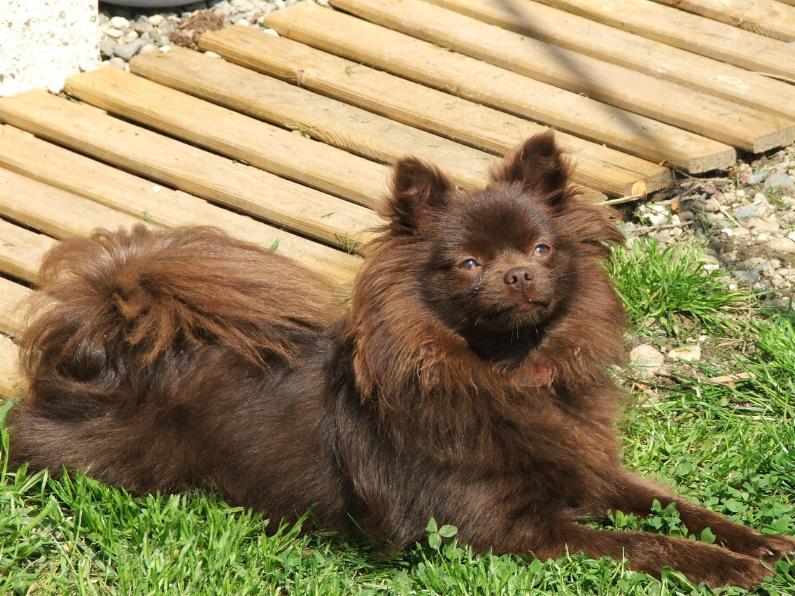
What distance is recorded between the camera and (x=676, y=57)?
636cm

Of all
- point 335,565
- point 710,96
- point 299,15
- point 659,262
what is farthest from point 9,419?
point 710,96

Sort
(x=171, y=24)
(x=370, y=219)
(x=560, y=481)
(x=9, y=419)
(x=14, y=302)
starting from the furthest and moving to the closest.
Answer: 1. (x=171, y=24)
2. (x=370, y=219)
3. (x=14, y=302)
4. (x=9, y=419)
5. (x=560, y=481)

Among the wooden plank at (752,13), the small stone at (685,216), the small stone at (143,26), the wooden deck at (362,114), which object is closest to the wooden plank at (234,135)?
the wooden deck at (362,114)

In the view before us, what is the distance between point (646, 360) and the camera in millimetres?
4895

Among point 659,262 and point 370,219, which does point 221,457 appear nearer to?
point 370,219

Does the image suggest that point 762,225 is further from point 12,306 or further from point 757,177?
point 12,306

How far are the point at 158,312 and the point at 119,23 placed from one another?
3.36 metres

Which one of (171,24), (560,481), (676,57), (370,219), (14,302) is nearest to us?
(560,481)

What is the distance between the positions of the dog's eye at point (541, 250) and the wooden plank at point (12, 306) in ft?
6.88

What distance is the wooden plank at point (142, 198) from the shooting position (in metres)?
5.18

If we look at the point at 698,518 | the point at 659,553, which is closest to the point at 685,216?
the point at 698,518

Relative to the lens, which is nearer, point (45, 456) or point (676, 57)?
point (45, 456)

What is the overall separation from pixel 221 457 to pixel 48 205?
1.91 meters

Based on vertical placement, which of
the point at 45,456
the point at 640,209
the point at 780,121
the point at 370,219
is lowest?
the point at 45,456
